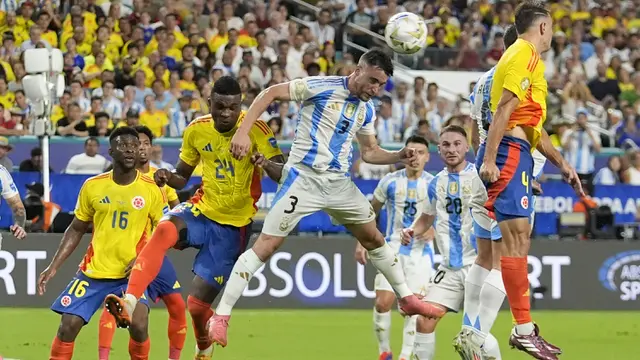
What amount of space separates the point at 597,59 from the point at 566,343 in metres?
12.3

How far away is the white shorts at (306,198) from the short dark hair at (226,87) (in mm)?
775

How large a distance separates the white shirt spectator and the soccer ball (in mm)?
8502

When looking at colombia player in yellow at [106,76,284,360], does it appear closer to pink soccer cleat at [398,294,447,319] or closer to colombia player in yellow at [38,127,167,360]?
colombia player in yellow at [38,127,167,360]

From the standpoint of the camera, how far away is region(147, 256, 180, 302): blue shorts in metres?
11.0

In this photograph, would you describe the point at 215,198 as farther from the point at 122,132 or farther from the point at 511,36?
the point at 511,36

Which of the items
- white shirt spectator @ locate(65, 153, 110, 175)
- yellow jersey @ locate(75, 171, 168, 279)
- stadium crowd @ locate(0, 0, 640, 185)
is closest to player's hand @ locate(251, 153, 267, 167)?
yellow jersey @ locate(75, 171, 168, 279)

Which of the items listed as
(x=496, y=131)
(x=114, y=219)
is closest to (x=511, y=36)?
(x=496, y=131)

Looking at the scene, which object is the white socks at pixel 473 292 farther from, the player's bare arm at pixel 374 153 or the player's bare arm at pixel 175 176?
the player's bare arm at pixel 175 176

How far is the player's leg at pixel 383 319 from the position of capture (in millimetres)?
12414

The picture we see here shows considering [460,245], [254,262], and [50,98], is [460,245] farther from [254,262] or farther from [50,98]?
[50,98]

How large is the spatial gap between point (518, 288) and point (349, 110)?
6.29 ft

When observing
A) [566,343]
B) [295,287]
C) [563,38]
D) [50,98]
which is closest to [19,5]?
[50,98]

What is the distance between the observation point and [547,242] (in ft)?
60.0

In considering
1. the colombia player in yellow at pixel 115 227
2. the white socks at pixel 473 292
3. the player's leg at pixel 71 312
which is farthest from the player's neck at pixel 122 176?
the white socks at pixel 473 292
